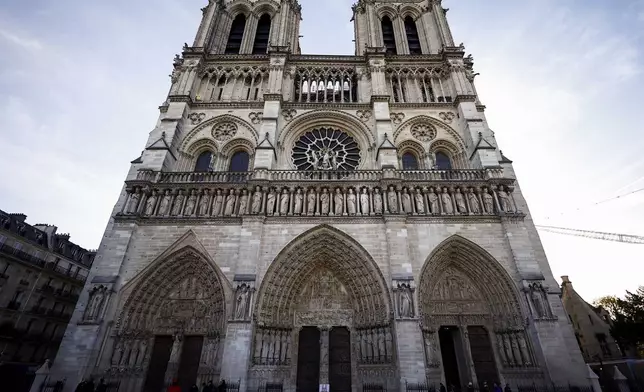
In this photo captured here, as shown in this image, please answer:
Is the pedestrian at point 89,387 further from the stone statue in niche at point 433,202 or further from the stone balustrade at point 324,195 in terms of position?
the stone statue in niche at point 433,202

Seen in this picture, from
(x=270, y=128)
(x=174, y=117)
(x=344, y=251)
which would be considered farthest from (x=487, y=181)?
(x=174, y=117)

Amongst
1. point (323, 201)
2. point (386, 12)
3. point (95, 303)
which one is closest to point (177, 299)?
point (95, 303)

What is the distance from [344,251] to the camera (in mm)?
11430

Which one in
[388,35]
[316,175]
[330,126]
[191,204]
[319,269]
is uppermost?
[388,35]

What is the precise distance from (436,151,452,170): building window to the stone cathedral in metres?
0.09

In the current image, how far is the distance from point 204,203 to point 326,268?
17.6 ft

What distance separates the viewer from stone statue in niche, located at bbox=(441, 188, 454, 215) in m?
11.9

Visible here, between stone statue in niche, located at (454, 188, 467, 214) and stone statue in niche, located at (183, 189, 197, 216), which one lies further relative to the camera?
stone statue in niche, located at (183, 189, 197, 216)

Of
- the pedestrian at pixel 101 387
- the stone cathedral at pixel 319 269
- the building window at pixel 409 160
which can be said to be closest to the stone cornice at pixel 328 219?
the stone cathedral at pixel 319 269

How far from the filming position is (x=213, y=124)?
15391 mm

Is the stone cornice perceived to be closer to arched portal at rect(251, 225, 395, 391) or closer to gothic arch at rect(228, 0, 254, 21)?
arched portal at rect(251, 225, 395, 391)

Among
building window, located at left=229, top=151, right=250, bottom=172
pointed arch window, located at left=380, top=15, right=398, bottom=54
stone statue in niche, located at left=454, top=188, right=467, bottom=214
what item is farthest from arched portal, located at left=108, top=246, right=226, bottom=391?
pointed arch window, located at left=380, top=15, right=398, bottom=54

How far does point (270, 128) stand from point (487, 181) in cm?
937

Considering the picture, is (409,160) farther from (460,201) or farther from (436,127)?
(460,201)
